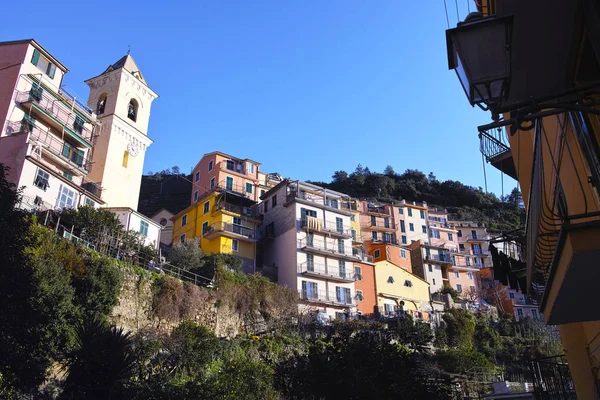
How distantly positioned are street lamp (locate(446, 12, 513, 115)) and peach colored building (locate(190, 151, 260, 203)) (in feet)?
148

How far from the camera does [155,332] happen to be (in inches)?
922

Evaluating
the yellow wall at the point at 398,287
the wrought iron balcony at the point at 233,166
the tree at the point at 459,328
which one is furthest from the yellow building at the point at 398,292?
the wrought iron balcony at the point at 233,166

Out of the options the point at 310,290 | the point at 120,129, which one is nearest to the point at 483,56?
the point at 310,290

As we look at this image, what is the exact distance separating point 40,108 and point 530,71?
30873 millimetres

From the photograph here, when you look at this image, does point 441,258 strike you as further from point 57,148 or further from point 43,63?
point 43,63

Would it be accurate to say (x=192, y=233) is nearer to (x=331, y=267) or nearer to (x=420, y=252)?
(x=331, y=267)

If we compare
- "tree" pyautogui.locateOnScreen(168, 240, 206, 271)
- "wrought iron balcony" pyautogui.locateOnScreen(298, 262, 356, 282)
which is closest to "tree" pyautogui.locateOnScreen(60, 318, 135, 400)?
"tree" pyautogui.locateOnScreen(168, 240, 206, 271)

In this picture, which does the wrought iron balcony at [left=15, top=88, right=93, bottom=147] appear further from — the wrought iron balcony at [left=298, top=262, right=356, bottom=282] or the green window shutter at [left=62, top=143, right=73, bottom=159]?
the wrought iron balcony at [left=298, top=262, right=356, bottom=282]

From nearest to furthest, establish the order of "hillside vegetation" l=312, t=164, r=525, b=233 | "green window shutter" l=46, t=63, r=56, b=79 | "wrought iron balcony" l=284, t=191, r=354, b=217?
"green window shutter" l=46, t=63, r=56, b=79 < "wrought iron balcony" l=284, t=191, r=354, b=217 < "hillside vegetation" l=312, t=164, r=525, b=233

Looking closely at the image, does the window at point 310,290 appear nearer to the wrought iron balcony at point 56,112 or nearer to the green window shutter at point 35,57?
the wrought iron balcony at point 56,112

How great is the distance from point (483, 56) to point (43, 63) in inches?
1368

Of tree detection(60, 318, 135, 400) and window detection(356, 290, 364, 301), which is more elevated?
window detection(356, 290, 364, 301)

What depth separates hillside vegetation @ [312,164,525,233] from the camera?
9431 centimetres

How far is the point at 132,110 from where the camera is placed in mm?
41125
